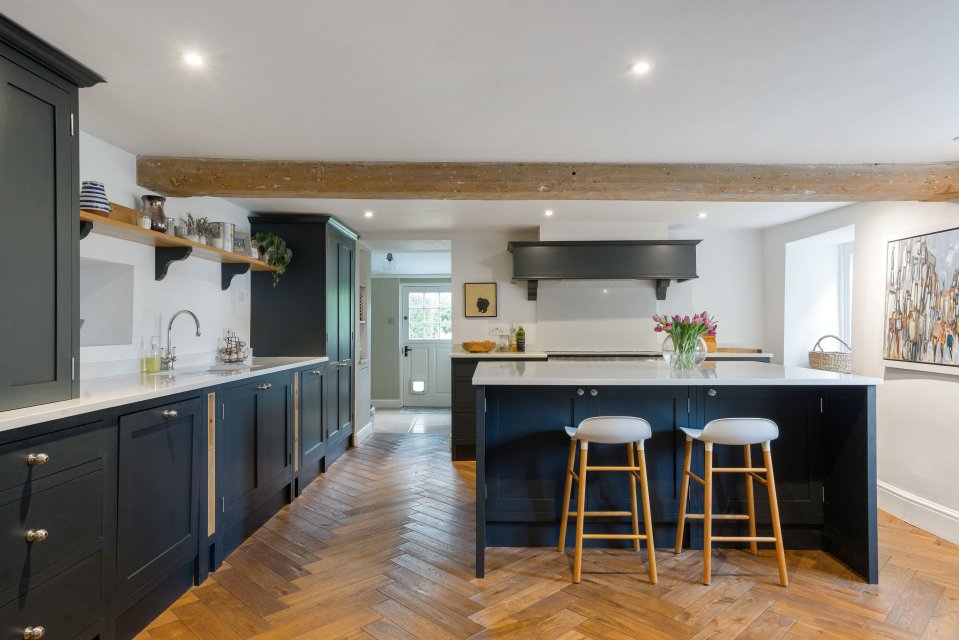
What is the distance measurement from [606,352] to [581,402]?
2.23 m

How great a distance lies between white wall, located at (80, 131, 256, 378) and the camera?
8.29ft

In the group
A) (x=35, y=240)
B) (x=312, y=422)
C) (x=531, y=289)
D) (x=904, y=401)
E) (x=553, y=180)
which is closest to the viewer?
(x=35, y=240)

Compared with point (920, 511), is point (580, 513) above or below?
above

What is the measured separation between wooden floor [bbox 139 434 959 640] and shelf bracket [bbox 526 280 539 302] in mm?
2695

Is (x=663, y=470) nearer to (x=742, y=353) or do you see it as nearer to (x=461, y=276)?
(x=742, y=353)

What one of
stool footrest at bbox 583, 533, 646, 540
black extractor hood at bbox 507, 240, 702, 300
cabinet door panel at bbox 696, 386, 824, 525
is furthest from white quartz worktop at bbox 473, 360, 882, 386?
black extractor hood at bbox 507, 240, 702, 300

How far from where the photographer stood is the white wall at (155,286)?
99.5 inches

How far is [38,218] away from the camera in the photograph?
5.59ft

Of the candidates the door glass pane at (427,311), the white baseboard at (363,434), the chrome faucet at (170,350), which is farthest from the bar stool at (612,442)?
the door glass pane at (427,311)

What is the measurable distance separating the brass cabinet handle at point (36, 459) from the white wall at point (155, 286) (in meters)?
1.10

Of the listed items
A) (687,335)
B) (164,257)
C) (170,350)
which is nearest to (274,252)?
(164,257)

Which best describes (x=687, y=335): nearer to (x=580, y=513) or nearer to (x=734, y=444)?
(x=734, y=444)

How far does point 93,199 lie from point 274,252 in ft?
5.98

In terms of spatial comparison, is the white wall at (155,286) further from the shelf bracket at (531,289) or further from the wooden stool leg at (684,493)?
the wooden stool leg at (684,493)
